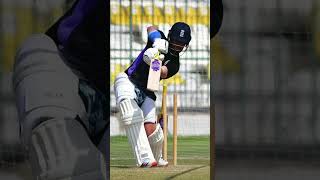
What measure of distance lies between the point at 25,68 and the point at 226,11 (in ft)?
7.05

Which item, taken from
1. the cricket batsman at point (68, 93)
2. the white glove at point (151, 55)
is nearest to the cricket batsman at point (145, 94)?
the white glove at point (151, 55)

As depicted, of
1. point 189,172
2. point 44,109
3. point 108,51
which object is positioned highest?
point 108,51

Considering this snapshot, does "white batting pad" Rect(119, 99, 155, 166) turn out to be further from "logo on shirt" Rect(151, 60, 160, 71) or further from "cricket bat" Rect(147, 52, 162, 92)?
"logo on shirt" Rect(151, 60, 160, 71)

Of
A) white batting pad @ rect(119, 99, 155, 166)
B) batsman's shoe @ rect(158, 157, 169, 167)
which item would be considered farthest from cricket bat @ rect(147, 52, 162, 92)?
batsman's shoe @ rect(158, 157, 169, 167)

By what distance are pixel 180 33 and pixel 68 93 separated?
4.12 ft

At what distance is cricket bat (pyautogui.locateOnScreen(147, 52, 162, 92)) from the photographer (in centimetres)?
801

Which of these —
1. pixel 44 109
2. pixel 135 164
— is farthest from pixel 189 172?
pixel 44 109

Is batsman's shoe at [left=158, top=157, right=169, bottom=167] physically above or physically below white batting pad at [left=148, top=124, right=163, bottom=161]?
below

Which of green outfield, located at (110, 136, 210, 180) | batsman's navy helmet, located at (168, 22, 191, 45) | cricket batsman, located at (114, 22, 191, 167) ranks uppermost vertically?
batsman's navy helmet, located at (168, 22, 191, 45)

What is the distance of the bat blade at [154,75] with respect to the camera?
8.01m

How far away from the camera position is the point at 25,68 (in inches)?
312

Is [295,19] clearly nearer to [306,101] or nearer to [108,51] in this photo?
[306,101]

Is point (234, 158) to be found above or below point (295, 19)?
below

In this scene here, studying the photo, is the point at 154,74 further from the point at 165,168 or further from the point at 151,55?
the point at 165,168
